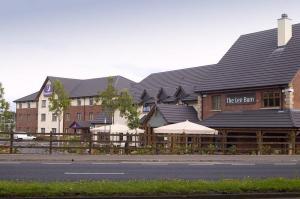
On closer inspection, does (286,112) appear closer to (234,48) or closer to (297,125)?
(297,125)

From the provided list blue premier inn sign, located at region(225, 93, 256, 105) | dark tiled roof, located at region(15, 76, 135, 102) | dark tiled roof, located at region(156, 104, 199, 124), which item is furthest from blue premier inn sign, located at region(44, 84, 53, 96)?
blue premier inn sign, located at region(225, 93, 256, 105)

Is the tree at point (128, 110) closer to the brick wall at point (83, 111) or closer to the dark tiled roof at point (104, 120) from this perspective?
the dark tiled roof at point (104, 120)

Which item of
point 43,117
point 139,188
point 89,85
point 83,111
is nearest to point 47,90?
point 43,117

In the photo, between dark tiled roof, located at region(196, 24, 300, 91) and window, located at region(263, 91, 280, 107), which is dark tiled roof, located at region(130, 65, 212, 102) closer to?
dark tiled roof, located at region(196, 24, 300, 91)

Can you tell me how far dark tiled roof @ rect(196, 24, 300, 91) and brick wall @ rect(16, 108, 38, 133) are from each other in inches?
2149

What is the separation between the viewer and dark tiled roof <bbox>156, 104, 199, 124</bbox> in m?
46.7

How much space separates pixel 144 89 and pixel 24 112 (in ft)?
139

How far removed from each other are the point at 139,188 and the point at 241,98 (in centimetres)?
3279

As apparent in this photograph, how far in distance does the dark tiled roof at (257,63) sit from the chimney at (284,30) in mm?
452

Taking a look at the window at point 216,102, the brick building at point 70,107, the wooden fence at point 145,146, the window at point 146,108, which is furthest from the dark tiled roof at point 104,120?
the wooden fence at point 145,146

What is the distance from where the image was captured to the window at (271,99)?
40.2 metres

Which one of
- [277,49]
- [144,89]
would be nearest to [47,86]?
[144,89]

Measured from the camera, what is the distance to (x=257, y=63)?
146 feet

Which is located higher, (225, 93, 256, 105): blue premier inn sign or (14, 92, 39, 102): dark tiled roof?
(14, 92, 39, 102): dark tiled roof
